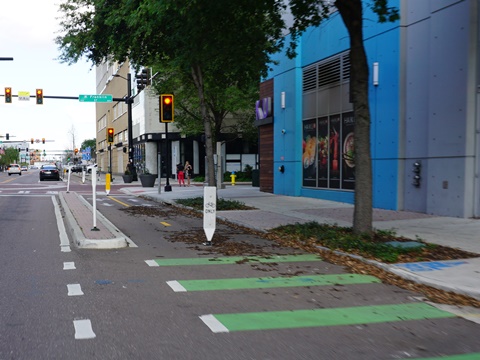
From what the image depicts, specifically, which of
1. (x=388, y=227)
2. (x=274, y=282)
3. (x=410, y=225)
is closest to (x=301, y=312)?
(x=274, y=282)

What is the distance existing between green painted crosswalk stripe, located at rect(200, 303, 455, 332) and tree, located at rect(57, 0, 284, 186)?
7561mm

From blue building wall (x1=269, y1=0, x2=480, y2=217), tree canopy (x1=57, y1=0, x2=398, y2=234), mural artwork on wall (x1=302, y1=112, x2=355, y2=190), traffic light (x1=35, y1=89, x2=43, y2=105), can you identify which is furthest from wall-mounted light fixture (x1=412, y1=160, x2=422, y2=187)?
traffic light (x1=35, y1=89, x2=43, y2=105)

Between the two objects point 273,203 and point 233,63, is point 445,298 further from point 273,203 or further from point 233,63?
point 273,203

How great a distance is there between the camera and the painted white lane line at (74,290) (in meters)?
6.06

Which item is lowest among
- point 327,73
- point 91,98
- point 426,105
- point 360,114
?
point 360,114

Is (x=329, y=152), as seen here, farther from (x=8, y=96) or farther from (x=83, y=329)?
(x=8, y=96)

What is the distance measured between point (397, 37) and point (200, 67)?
6866 millimetres

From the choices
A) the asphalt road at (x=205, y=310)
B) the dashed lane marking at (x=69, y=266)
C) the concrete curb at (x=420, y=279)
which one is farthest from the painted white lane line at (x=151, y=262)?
the concrete curb at (x=420, y=279)

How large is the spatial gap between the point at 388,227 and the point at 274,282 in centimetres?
574

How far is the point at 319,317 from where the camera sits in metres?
5.32

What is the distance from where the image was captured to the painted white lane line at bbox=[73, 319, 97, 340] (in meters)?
4.55

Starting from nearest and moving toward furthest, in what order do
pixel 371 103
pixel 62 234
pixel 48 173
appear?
pixel 62 234
pixel 371 103
pixel 48 173

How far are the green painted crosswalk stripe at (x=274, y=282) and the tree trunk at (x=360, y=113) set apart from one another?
2435 millimetres

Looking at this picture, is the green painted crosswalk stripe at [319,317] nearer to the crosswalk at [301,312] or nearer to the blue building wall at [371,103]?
the crosswalk at [301,312]
